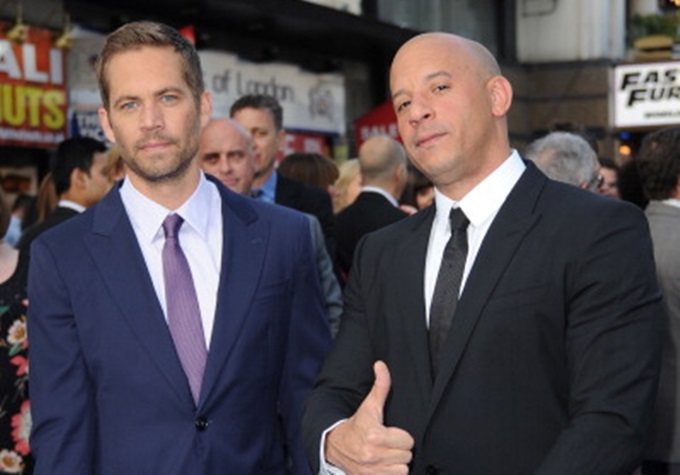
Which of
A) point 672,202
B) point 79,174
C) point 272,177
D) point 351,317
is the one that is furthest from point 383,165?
point 351,317

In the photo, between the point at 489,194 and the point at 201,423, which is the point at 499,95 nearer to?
the point at 489,194

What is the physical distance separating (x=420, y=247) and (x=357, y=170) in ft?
20.5

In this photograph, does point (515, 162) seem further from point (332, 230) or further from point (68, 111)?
point (68, 111)

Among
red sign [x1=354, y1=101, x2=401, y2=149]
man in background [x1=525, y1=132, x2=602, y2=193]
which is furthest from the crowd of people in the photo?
red sign [x1=354, y1=101, x2=401, y2=149]

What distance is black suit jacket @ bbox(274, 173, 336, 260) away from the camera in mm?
7148

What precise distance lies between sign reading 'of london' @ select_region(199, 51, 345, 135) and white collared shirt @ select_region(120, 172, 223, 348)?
1188 centimetres

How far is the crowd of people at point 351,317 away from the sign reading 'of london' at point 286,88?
11.1 m

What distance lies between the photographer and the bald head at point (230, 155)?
633cm

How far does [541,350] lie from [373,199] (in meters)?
5.01

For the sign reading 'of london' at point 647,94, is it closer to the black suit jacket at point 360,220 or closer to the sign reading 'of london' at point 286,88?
the sign reading 'of london' at point 286,88

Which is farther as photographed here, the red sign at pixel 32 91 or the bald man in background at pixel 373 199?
the red sign at pixel 32 91

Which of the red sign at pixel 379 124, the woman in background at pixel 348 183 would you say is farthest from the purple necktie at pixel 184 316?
the red sign at pixel 379 124

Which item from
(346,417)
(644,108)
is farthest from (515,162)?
(644,108)

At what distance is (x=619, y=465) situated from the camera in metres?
2.75
